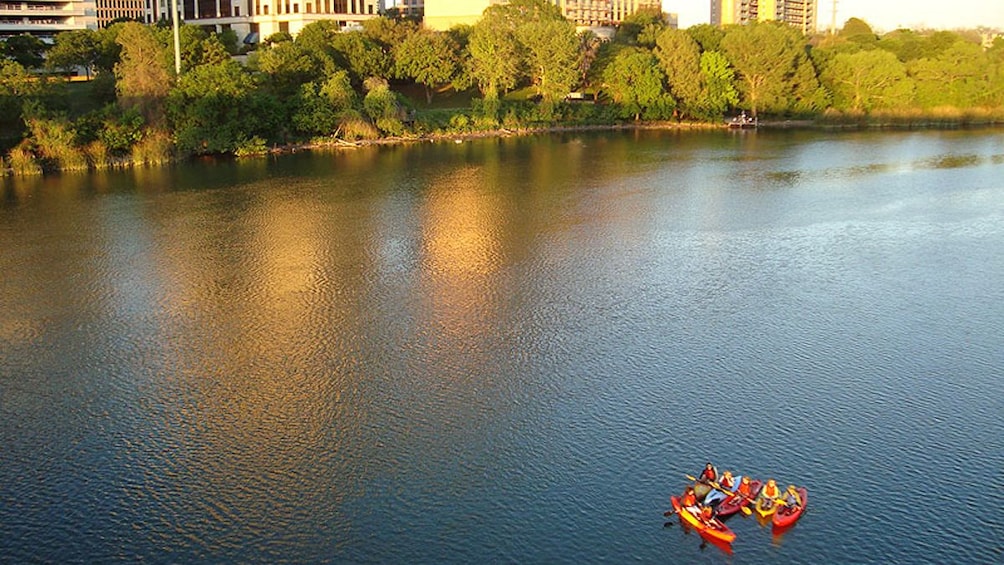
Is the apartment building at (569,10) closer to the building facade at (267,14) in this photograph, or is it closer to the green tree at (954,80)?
the building facade at (267,14)

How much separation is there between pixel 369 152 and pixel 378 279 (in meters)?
24.9

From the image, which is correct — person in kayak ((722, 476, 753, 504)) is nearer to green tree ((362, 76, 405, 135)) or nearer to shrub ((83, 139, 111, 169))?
shrub ((83, 139, 111, 169))

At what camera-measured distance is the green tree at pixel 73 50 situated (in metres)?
49.6

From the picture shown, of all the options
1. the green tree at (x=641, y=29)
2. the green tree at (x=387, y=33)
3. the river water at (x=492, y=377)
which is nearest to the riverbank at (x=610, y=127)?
the green tree at (x=641, y=29)

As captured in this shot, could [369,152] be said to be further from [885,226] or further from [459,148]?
[885,226]

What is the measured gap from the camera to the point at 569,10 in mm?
84438

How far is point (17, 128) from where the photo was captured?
4009cm

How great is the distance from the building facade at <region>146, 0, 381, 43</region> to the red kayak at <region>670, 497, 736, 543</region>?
5906 centimetres

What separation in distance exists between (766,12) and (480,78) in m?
71.4

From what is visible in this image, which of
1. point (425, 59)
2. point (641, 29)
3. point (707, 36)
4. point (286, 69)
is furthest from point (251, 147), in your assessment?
point (641, 29)

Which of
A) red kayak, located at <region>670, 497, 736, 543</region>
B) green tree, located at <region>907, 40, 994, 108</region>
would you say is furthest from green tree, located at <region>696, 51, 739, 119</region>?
red kayak, located at <region>670, 497, 736, 543</region>

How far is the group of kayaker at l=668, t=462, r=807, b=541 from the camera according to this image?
11742 mm

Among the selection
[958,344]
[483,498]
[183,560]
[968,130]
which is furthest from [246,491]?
[968,130]

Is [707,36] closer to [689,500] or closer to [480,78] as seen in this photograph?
[480,78]
